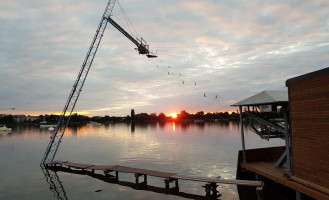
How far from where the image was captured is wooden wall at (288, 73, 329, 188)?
1270 centimetres

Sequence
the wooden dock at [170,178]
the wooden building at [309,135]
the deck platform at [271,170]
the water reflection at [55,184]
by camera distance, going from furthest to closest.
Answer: the water reflection at [55,184], the wooden dock at [170,178], the deck platform at [271,170], the wooden building at [309,135]

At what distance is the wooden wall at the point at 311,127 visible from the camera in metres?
12.7

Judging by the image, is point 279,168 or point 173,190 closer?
point 279,168

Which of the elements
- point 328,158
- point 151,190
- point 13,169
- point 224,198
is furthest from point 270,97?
point 13,169

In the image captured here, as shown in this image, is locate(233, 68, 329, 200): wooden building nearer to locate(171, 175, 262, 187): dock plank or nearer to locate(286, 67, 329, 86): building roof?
locate(286, 67, 329, 86): building roof

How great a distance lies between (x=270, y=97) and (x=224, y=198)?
28.0 feet

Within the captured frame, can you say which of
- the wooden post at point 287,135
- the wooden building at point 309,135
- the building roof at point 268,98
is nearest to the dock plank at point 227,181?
the wooden building at point 309,135

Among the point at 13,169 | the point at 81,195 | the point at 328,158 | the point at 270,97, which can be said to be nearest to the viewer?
the point at 328,158

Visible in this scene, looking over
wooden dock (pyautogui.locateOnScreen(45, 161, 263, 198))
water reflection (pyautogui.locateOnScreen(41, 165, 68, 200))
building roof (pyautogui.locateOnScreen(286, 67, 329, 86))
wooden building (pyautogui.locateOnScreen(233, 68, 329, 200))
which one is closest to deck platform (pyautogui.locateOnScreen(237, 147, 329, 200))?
wooden building (pyautogui.locateOnScreen(233, 68, 329, 200))

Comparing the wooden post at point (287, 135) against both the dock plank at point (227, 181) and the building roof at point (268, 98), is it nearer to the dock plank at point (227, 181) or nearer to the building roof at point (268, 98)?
the building roof at point (268, 98)

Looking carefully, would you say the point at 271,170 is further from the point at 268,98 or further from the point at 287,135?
the point at 268,98

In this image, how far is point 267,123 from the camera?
1956cm

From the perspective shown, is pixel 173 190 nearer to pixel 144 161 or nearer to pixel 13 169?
pixel 144 161

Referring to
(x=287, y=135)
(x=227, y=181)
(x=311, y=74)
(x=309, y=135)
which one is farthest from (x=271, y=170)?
(x=311, y=74)
